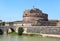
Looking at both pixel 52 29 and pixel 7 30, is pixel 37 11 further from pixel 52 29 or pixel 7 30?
pixel 52 29

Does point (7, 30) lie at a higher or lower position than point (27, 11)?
lower

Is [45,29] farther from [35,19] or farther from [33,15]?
[33,15]

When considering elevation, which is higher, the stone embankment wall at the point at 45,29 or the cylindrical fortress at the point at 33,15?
the cylindrical fortress at the point at 33,15

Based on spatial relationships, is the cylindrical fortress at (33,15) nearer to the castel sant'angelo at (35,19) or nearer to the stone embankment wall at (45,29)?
the castel sant'angelo at (35,19)

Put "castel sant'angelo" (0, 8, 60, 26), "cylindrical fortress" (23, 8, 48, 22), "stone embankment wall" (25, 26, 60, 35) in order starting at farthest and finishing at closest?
"cylindrical fortress" (23, 8, 48, 22)
"castel sant'angelo" (0, 8, 60, 26)
"stone embankment wall" (25, 26, 60, 35)

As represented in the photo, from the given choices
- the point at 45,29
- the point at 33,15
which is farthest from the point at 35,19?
the point at 45,29

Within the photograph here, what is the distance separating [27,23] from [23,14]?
4228mm

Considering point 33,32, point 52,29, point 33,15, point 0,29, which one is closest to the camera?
point 52,29

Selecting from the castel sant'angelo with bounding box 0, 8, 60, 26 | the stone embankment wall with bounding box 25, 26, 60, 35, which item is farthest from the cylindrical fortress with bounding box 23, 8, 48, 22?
the stone embankment wall with bounding box 25, 26, 60, 35

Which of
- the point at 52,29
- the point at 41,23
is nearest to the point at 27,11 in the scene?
the point at 41,23

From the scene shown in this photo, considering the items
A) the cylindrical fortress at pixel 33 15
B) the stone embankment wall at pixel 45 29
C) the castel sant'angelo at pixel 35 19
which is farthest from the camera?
the cylindrical fortress at pixel 33 15

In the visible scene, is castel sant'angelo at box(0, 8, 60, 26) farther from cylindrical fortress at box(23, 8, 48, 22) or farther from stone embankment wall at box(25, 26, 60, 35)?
stone embankment wall at box(25, 26, 60, 35)

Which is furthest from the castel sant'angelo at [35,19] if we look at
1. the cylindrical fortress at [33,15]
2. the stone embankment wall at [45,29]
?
the stone embankment wall at [45,29]

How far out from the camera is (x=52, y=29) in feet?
135
